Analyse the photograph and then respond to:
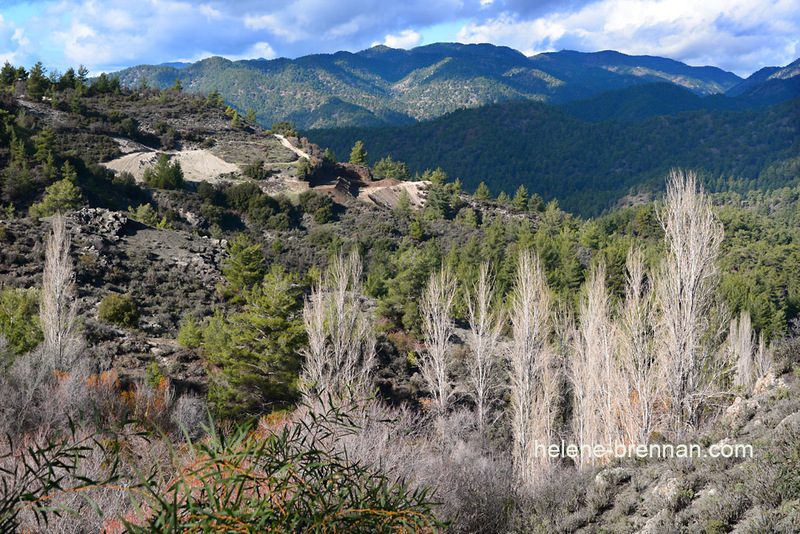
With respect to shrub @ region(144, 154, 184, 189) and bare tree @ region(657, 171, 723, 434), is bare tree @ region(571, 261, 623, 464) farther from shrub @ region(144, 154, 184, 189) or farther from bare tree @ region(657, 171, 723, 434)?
shrub @ region(144, 154, 184, 189)

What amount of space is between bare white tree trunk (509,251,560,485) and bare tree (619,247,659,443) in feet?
8.79

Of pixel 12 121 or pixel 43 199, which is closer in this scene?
pixel 43 199

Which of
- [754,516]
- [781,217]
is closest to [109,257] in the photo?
[754,516]

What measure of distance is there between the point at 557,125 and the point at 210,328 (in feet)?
624

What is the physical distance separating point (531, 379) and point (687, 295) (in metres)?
6.07

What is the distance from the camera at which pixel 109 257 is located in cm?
2538

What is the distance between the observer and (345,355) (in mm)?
17531

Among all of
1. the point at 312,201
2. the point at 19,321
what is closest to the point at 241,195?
the point at 312,201

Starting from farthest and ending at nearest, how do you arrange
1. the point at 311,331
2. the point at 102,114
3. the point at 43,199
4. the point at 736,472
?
the point at 102,114
the point at 43,199
the point at 311,331
the point at 736,472

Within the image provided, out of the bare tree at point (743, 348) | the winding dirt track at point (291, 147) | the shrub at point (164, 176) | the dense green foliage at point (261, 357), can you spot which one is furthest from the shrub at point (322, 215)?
the bare tree at point (743, 348)

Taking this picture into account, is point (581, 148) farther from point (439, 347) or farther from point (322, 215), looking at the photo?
point (439, 347)

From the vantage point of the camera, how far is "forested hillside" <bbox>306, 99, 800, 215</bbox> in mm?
153500

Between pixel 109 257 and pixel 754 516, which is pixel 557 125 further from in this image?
pixel 754 516

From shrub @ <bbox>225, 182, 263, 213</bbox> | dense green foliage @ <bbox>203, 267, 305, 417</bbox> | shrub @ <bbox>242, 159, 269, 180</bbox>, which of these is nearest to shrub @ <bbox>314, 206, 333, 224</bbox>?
shrub @ <bbox>225, 182, 263, 213</bbox>
